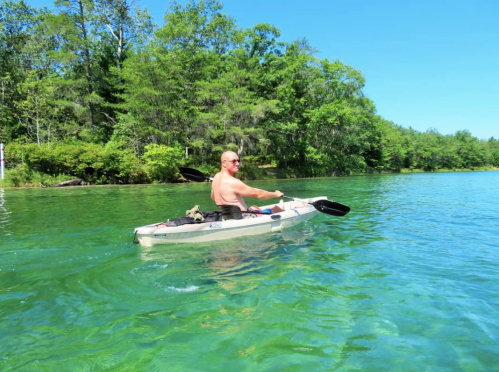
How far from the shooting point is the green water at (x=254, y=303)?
2.70 m

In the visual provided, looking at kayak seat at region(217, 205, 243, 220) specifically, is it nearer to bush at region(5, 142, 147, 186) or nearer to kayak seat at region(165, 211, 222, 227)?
kayak seat at region(165, 211, 222, 227)

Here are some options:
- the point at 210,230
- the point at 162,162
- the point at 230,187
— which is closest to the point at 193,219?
the point at 210,230

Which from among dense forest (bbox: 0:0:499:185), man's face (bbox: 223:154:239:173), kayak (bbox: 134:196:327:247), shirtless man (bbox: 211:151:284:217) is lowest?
kayak (bbox: 134:196:327:247)

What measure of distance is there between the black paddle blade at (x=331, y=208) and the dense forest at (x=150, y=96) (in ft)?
63.4

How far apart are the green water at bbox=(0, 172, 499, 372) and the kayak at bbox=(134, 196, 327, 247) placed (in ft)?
0.71

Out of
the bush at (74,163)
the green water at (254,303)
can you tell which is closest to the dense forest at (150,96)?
the bush at (74,163)

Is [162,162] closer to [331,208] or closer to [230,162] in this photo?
[331,208]

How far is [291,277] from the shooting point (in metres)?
4.54

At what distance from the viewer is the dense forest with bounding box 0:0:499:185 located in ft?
82.9

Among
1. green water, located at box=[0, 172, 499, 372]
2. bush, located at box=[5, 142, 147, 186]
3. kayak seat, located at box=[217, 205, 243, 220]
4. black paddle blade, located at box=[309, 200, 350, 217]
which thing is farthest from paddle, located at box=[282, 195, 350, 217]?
bush, located at box=[5, 142, 147, 186]

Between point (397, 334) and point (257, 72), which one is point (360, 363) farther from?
point (257, 72)

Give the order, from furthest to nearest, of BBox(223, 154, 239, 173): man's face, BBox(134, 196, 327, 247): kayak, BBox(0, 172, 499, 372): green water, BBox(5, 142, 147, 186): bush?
BBox(5, 142, 147, 186): bush → BBox(223, 154, 239, 173): man's face → BBox(134, 196, 327, 247): kayak → BBox(0, 172, 499, 372): green water

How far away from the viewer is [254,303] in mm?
3697

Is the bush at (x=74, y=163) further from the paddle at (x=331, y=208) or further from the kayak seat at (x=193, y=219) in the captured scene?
the paddle at (x=331, y=208)
